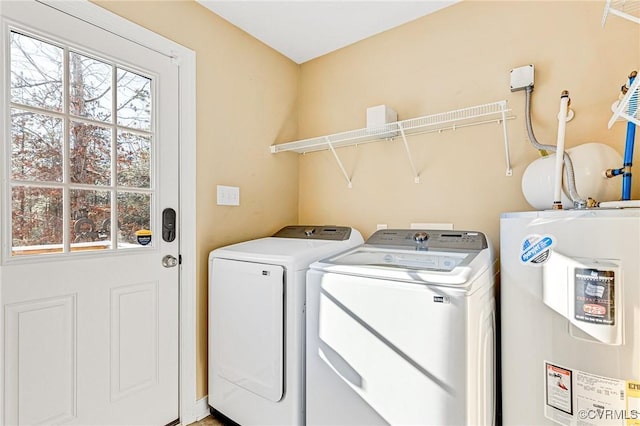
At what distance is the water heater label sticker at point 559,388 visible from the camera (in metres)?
1.08

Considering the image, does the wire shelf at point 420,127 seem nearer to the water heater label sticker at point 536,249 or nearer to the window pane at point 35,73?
the water heater label sticker at point 536,249

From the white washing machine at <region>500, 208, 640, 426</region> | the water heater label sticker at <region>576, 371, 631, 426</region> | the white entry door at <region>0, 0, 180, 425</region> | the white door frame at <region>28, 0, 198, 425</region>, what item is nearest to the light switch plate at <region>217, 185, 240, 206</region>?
the white door frame at <region>28, 0, 198, 425</region>

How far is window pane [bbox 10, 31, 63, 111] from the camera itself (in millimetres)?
Result: 1287

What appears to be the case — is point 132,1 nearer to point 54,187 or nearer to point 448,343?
point 54,187

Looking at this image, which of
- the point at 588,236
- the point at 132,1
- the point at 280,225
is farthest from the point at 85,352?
the point at 588,236

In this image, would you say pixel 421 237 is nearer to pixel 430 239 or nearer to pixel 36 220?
pixel 430 239

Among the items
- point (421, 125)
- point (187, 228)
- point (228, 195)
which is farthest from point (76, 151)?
point (421, 125)

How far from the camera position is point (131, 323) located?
1.62 m

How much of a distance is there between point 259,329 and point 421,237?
1.03 m

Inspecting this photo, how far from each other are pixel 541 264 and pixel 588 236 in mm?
169

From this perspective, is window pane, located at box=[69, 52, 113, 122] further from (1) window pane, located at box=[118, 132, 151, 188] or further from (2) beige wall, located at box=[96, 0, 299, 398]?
(2) beige wall, located at box=[96, 0, 299, 398]

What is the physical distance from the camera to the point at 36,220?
4.35 feet

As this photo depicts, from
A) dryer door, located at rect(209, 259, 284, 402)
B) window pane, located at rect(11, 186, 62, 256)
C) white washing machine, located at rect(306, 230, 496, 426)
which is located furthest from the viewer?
dryer door, located at rect(209, 259, 284, 402)

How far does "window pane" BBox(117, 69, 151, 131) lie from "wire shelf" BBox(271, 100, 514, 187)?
90 centimetres
